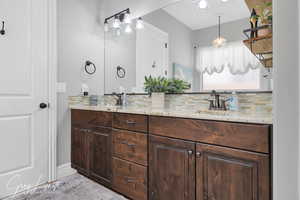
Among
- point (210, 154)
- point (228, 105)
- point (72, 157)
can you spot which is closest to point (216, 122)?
point (210, 154)

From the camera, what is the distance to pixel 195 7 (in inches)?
70.1

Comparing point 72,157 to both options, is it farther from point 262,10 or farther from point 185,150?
point 262,10

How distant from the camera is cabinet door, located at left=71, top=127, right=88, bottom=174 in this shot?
6.63 ft

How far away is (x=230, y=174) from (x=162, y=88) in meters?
1.04

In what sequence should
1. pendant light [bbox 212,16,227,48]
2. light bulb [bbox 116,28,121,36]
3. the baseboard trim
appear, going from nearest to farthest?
pendant light [bbox 212,16,227,48]
the baseboard trim
light bulb [bbox 116,28,121,36]

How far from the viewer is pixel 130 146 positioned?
5.11 ft

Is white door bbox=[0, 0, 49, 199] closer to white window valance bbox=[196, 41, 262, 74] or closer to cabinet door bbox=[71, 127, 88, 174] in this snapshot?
cabinet door bbox=[71, 127, 88, 174]

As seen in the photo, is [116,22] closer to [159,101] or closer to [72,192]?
[159,101]

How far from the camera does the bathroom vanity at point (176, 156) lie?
0.96 meters

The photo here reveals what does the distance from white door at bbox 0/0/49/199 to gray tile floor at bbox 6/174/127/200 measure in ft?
0.50

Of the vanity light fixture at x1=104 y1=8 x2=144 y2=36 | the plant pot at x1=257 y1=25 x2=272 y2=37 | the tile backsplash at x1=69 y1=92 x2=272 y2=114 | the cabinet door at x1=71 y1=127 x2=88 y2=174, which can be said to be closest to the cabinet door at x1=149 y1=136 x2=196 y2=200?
the tile backsplash at x1=69 y1=92 x2=272 y2=114

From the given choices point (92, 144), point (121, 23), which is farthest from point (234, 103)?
point (121, 23)

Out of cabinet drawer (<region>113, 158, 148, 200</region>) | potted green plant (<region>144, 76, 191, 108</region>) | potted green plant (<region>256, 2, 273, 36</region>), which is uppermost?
potted green plant (<region>256, 2, 273, 36</region>)

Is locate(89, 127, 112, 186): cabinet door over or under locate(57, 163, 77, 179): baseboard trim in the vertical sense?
over
